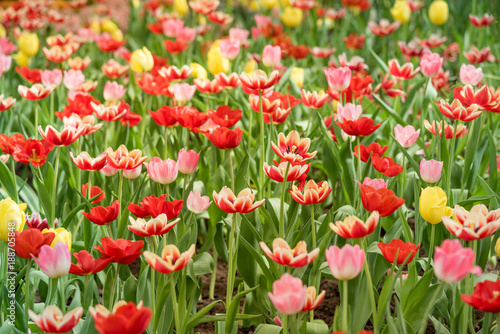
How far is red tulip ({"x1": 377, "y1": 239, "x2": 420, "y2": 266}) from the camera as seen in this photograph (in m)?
1.18

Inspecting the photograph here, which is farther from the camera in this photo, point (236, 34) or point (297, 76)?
point (236, 34)

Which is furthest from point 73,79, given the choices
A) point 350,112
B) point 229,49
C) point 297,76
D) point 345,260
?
point 345,260

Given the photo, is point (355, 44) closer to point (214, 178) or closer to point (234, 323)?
point (214, 178)

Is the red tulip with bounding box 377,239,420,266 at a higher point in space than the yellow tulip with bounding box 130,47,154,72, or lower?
higher

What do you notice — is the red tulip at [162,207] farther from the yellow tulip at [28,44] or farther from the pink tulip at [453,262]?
the yellow tulip at [28,44]

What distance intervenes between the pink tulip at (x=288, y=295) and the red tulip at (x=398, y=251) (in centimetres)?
30

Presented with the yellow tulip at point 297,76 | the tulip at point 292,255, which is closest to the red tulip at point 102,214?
the tulip at point 292,255

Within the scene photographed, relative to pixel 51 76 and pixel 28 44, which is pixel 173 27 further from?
pixel 51 76

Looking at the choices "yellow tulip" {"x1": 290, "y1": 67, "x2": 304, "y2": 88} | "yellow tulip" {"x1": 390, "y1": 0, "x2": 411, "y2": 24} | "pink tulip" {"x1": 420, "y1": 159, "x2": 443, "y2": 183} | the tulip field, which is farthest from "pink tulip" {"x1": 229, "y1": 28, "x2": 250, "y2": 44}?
"pink tulip" {"x1": 420, "y1": 159, "x2": 443, "y2": 183}

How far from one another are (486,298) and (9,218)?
0.96m

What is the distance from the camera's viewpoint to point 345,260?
0.99 m

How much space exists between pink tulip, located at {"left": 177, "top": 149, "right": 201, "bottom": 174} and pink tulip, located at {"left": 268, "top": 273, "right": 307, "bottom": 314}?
608 mm

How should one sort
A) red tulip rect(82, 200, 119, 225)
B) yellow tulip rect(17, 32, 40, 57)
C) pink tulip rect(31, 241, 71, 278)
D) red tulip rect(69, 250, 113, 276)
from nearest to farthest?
1. pink tulip rect(31, 241, 71, 278)
2. red tulip rect(69, 250, 113, 276)
3. red tulip rect(82, 200, 119, 225)
4. yellow tulip rect(17, 32, 40, 57)

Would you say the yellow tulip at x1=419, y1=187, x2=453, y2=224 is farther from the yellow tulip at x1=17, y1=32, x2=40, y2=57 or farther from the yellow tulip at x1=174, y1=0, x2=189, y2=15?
the yellow tulip at x1=174, y1=0, x2=189, y2=15
